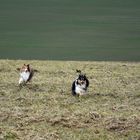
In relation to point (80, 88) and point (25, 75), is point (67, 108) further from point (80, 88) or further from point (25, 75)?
point (25, 75)

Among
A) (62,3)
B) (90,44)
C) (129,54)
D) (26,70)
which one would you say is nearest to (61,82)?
(26,70)

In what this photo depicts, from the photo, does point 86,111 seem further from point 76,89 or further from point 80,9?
point 80,9

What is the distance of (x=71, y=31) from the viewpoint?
154 feet

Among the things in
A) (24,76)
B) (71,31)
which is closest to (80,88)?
(24,76)

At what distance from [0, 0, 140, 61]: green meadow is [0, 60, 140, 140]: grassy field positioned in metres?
12.6

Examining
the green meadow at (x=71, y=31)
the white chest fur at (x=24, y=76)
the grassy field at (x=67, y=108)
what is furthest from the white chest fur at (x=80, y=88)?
the green meadow at (x=71, y=31)

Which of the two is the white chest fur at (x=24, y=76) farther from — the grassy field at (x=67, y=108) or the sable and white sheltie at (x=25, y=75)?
the grassy field at (x=67, y=108)

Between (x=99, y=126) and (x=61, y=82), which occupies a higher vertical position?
(x=61, y=82)

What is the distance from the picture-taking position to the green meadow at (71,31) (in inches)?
1298

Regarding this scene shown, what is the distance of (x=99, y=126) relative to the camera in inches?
441

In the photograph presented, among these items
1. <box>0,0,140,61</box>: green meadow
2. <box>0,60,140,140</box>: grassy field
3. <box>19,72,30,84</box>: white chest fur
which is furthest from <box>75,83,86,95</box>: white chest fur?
<box>0,0,140,61</box>: green meadow

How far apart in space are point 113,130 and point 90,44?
2760 cm

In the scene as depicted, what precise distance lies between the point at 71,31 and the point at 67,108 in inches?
1351

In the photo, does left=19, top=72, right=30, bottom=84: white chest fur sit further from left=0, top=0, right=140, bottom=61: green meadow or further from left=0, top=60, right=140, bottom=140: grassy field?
left=0, top=0, right=140, bottom=61: green meadow
